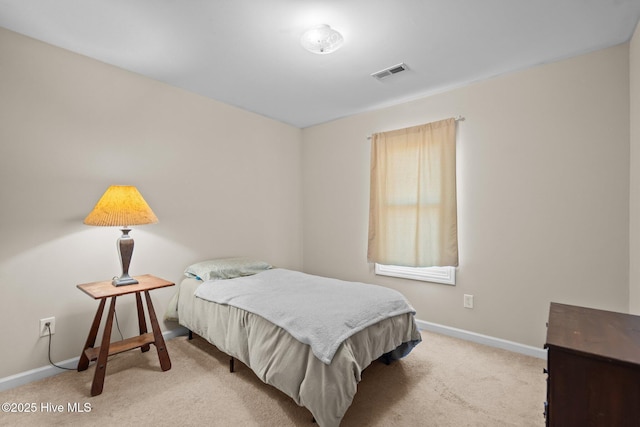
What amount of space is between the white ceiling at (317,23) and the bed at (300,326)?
1.75 meters

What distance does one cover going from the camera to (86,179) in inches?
91.6

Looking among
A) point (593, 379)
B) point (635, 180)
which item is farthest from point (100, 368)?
point (635, 180)

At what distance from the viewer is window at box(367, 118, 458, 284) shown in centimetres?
284

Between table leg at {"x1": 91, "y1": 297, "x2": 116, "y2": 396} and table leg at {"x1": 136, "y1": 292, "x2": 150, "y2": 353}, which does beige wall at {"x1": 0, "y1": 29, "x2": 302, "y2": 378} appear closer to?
table leg at {"x1": 136, "y1": 292, "x2": 150, "y2": 353}

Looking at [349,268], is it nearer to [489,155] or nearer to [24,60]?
[489,155]

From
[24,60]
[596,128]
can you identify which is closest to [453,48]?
[596,128]

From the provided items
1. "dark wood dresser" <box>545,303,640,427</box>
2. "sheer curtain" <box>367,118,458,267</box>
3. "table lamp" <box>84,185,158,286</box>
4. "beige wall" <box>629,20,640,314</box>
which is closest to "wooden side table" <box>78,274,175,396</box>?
"table lamp" <box>84,185,158,286</box>

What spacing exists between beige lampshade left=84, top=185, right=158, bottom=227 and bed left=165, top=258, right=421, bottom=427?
0.75 metres

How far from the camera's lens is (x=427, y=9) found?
5.80 ft

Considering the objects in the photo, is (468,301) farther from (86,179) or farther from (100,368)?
(86,179)

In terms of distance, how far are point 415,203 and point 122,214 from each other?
2549 millimetres

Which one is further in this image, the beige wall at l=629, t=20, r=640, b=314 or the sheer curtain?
the sheer curtain

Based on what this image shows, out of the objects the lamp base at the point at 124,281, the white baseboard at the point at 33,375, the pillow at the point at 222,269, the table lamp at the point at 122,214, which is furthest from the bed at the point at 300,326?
the white baseboard at the point at 33,375

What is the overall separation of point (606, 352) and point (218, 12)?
2431mm
